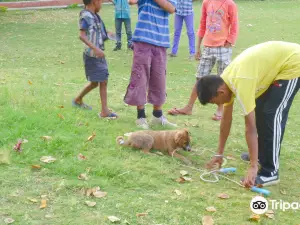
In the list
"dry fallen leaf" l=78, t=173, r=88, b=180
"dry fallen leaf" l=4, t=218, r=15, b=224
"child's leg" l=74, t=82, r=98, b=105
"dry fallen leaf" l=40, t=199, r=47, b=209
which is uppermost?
"child's leg" l=74, t=82, r=98, b=105

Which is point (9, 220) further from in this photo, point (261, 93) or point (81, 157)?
point (261, 93)

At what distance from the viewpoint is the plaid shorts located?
5977mm

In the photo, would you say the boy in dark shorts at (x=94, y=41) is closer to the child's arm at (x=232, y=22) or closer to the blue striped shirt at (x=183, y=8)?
the child's arm at (x=232, y=22)

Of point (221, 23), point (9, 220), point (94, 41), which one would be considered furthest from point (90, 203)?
point (221, 23)

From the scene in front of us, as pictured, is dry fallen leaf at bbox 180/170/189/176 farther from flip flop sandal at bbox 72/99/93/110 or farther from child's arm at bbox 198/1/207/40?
child's arm at bbox 198/1/207/40

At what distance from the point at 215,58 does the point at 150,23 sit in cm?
131

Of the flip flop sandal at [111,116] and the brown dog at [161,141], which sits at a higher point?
the brown dog at [161,141]

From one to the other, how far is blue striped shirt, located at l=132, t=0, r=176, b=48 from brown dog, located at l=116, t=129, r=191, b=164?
1092mm

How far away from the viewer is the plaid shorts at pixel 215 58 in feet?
19.6

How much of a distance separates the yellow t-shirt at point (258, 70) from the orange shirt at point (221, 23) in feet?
6.45

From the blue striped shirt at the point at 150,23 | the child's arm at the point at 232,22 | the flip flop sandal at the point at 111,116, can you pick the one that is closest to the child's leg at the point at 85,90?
the flip flop sandal at the point at 111,116

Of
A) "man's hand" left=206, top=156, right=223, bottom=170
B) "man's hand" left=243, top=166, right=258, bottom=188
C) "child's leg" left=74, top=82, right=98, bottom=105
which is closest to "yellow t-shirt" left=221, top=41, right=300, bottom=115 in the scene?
"man's hand" left=243, top=166, right=258, bottom=188

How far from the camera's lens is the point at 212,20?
5977 millimetres

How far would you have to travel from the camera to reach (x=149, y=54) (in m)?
5.14
